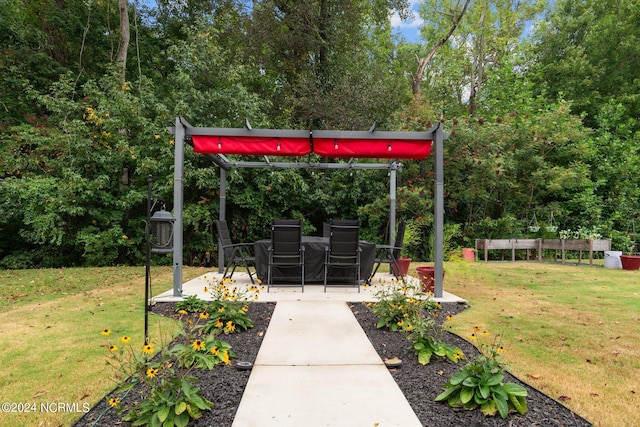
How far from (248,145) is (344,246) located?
2079mm

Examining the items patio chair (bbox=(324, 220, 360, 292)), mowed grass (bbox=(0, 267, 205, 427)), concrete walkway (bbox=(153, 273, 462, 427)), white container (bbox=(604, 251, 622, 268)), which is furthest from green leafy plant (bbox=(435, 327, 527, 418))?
white container (bbox=(604, 251, 622, 268))

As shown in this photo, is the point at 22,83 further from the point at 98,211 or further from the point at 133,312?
the point at 133,312

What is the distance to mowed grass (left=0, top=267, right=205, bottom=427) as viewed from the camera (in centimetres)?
229

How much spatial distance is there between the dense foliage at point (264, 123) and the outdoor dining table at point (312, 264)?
9.87 ft

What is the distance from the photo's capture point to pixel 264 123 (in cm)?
1003

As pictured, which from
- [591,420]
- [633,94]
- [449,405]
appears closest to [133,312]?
[449,405]

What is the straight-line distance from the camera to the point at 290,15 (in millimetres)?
11711

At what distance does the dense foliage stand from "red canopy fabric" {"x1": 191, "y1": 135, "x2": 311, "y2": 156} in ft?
14.1

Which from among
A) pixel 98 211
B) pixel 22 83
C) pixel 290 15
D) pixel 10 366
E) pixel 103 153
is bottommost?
pixel 10 366

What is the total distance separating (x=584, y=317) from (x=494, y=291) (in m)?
1.65

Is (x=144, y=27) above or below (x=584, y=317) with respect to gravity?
above

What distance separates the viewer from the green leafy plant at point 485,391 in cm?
205

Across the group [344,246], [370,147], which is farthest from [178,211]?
[370,147]

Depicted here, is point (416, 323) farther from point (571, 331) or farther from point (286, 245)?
point (286, 245)
